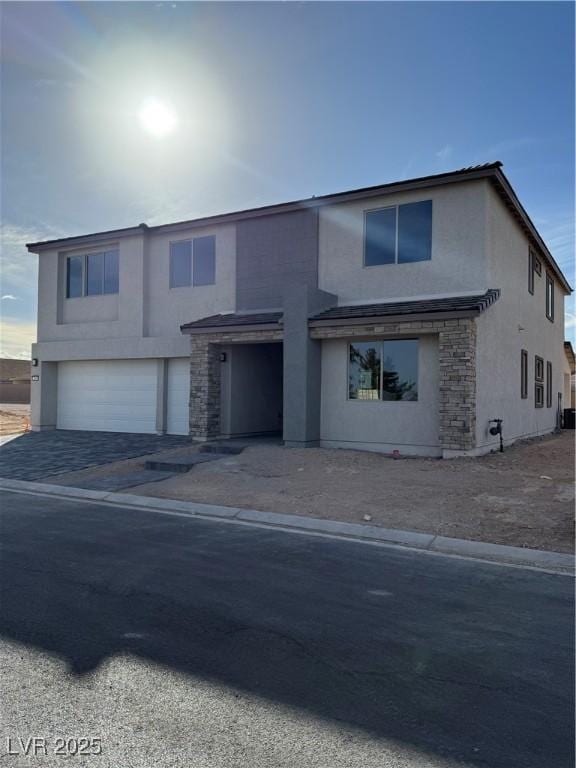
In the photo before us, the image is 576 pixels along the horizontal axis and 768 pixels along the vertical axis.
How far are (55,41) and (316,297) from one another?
808 cm

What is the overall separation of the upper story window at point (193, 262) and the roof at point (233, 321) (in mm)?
1665

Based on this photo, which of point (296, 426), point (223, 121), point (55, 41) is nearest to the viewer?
point (55, 41)

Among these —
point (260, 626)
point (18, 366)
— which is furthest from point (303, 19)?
point (18, 366)

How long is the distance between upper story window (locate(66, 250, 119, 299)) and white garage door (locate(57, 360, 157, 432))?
8.60 ft

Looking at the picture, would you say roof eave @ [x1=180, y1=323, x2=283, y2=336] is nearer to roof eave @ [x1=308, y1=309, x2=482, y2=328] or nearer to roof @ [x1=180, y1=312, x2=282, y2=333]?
roof @ [x1=180, y1=312, x2=282, y2=333]

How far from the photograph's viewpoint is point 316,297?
15.8 metres

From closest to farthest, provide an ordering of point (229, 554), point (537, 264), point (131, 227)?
point (229, 554) → point (131, 227) → point (537, 264)

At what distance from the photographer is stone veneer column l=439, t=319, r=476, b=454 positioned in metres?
13.5

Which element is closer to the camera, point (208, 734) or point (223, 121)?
point (208, 734)

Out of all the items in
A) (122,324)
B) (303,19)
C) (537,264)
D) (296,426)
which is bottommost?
(296,426)

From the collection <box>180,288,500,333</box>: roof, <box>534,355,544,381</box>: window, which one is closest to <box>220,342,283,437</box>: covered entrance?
<box>180,288,500,333</box>: roof

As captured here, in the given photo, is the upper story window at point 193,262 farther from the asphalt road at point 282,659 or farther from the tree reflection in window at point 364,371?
the asphalt road at point 282,659

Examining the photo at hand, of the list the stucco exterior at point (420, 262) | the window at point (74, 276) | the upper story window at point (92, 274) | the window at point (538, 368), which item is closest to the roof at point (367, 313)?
the stucco exterior at point (420, 262)

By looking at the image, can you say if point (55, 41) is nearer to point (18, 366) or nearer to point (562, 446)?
point (562, 446)
